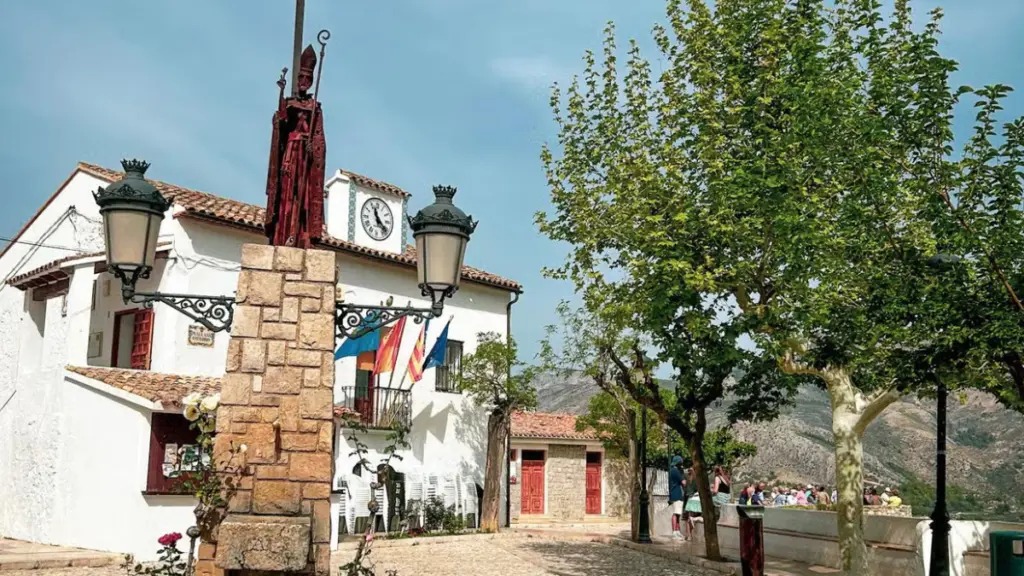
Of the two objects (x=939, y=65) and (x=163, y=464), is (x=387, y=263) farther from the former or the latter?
(x=939, y=65)

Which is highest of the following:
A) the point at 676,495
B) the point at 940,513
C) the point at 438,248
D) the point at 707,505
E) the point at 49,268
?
the point at 49,268

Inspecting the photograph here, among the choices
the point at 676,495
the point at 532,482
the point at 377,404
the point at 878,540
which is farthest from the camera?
the point at 532,482

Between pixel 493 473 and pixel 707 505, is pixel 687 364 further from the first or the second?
pixel 493 473

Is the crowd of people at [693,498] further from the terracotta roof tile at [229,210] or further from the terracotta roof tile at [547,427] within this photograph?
the terracotta roof tile at [547,427]

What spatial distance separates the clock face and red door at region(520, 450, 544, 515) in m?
10.9

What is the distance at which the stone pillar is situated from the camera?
20.0 feet

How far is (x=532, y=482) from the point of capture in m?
30.8

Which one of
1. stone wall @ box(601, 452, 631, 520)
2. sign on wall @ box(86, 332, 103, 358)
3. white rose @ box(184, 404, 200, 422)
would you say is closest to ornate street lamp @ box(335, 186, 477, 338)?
white rose @ box(184, 404, 200, 422)

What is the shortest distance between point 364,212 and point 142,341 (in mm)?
6486

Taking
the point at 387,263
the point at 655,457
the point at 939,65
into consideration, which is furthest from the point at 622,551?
the point at 655,457

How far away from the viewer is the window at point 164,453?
598 inches

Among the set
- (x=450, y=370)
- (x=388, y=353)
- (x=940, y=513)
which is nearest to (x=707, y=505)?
(x=940, y=513)

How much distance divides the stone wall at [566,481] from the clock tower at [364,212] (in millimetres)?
11216

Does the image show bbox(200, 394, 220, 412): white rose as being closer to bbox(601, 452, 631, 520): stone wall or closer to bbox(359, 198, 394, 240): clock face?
bbox(359, 198, 394, 240): clock face
